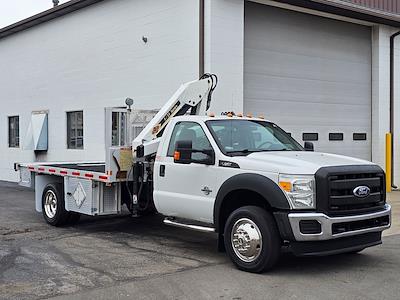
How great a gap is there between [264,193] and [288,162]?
53 centimetres

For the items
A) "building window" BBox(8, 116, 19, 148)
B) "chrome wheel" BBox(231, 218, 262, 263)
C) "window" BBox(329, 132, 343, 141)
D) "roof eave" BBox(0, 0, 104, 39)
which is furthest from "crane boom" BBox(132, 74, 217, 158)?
"building window" BBox(8, 116, 19, 148)

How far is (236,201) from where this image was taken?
7477 millimetres

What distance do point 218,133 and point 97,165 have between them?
4.74m

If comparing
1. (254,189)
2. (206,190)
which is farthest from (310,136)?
(254,189)

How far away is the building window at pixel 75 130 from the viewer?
1814 cm

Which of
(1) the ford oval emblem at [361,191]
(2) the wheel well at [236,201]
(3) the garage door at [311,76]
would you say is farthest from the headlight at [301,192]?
(3) the garage door at [311,76]

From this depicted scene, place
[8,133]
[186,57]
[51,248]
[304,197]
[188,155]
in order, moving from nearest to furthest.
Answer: [304,197] → [188,155] → [51,248] → [186,57] → [8,133]

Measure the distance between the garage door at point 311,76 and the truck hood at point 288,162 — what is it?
6.77m

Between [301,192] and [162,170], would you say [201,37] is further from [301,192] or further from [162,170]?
[301,192]

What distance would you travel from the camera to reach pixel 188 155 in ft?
25.4

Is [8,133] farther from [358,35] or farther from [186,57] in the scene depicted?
[358,35]

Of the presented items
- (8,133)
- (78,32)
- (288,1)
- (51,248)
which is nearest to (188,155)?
(51,248)

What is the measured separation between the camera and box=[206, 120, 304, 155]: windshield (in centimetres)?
A: 783

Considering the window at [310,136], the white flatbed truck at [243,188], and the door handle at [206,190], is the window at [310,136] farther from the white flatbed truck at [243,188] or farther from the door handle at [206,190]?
the door handle at [206,190]
